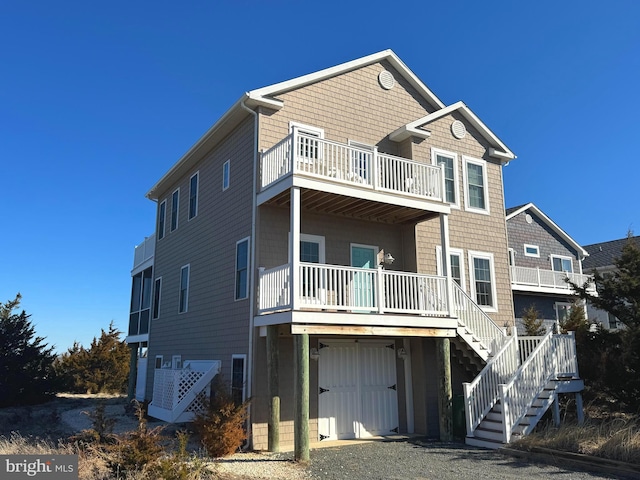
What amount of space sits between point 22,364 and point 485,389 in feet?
68.6

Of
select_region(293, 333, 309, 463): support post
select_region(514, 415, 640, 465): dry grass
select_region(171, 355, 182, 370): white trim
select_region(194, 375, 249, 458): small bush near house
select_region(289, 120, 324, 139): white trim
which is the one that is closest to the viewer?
select_region(514, 415, 640, 465): dry grass

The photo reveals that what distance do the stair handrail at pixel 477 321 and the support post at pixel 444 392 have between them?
1.23 m

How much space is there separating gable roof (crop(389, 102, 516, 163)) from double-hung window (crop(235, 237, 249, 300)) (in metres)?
5.86

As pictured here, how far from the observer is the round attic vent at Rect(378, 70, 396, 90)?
1638cm

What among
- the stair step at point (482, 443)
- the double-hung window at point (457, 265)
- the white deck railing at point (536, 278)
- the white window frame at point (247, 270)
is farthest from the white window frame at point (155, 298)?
the white deck railing at point (536, 278)

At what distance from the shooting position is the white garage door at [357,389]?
13.3m

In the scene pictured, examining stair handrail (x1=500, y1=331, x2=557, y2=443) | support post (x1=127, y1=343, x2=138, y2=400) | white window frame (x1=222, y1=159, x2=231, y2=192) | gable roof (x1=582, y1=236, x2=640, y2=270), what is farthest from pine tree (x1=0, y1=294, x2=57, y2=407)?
gable roof (x1=582, y1=236, x2=640, y2=270)

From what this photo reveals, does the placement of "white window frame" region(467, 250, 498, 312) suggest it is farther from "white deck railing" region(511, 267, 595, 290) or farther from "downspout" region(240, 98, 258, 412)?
"white deck railing" region(511, 267, 595, 290)

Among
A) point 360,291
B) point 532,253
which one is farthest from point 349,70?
point 532,253

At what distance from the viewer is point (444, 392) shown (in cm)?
1294

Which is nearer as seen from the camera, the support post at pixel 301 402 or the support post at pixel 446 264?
the support post at pixel 301 402

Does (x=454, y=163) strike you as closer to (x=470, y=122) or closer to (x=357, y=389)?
(x=470, y=122)

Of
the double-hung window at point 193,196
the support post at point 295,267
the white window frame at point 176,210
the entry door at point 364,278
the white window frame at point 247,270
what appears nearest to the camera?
the support post at point 295,267

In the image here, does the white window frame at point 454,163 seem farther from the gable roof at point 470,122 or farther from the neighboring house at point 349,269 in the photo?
the gable roof at point 470,122
